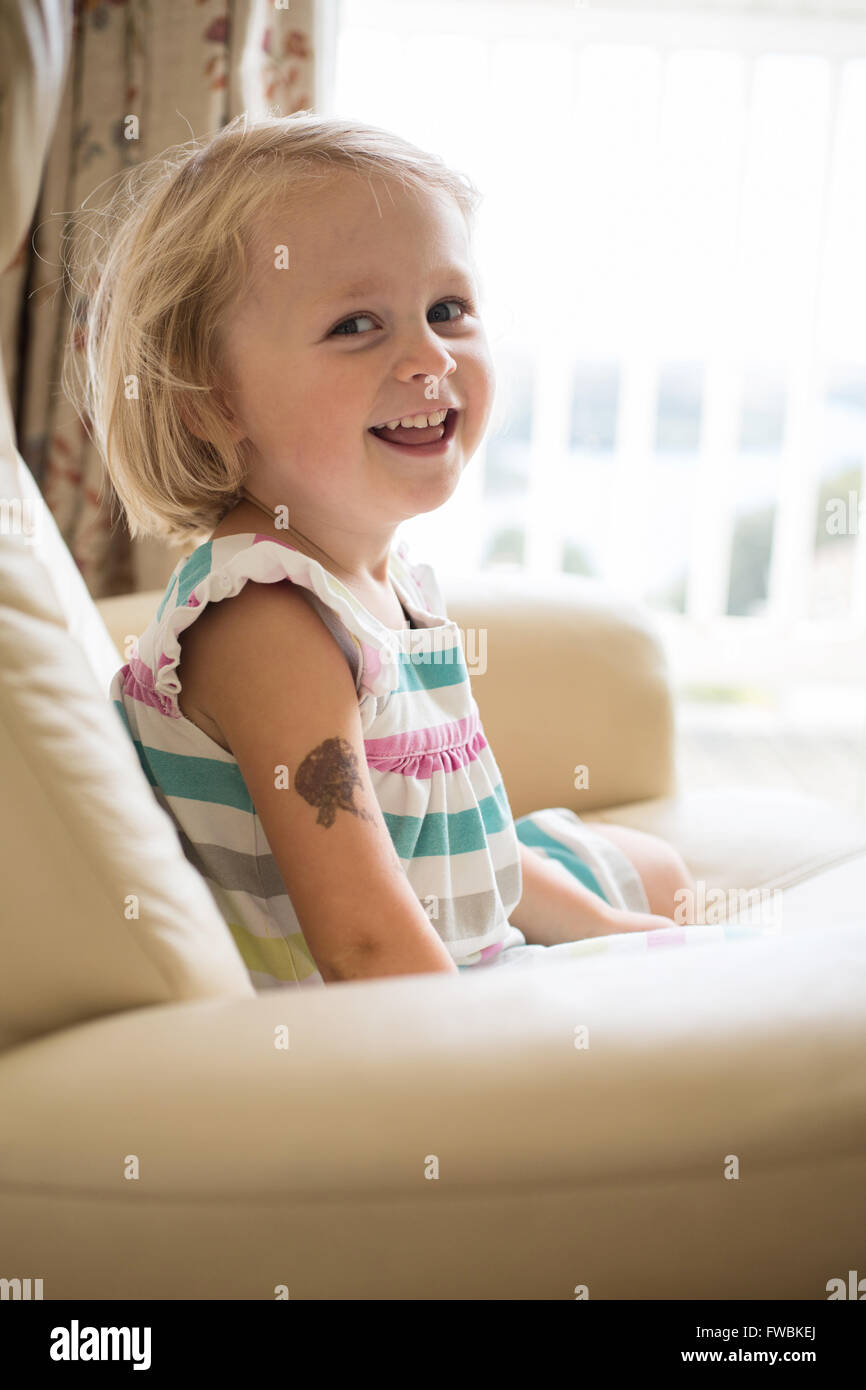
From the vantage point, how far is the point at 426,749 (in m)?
0.94

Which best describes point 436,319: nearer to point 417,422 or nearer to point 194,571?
point 417,422

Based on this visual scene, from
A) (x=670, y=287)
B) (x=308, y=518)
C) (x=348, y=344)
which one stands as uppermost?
(x=670, y=287)

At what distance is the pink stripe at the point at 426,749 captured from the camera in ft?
2.97

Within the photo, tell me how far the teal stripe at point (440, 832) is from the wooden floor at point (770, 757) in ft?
6.12

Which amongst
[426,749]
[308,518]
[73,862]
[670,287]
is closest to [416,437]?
[308,518]

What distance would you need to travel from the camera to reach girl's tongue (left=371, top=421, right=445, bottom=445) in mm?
888

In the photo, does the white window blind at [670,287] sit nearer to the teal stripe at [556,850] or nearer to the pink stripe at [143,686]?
the teal stripe at [556,850]

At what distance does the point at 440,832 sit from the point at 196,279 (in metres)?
0.46

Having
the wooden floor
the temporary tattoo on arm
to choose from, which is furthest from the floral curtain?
the wooden floor

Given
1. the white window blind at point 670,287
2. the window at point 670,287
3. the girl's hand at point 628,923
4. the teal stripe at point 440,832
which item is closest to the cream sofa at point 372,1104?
the teal stripe at point 440,832

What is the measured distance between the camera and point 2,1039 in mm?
583

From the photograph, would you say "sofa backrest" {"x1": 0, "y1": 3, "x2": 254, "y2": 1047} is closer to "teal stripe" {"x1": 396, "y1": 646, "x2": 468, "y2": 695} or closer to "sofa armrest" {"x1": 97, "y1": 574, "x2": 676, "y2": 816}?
"teal stripe" {"x1": 396, "y1": 646, "x2": 468, "y2": 695}

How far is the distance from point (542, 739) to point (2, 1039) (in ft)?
2.73
